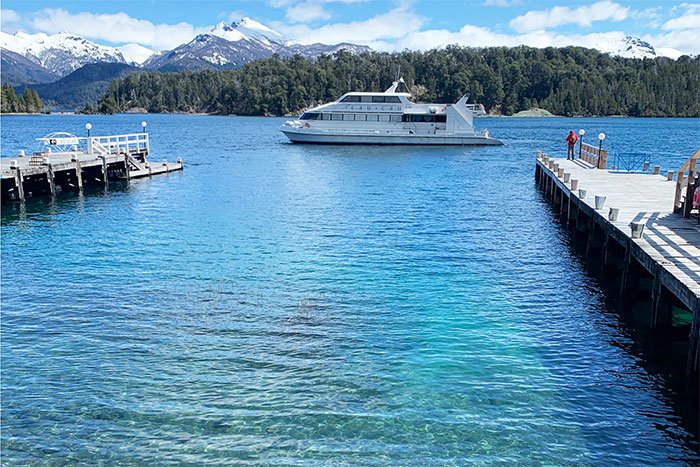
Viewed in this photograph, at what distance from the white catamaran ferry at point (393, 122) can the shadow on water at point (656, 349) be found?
171ft

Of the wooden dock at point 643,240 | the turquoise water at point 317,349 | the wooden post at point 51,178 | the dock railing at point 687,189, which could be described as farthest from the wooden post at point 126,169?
the dock railing at point 687,189

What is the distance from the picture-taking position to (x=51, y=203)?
33812mm

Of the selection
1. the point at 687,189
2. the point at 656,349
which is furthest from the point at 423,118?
the point at 656,349

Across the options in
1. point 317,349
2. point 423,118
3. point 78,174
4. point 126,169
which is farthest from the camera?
point 423,118

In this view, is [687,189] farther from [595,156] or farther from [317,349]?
[595,156]

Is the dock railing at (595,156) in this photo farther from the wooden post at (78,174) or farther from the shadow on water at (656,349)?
the wooden post at (78,174)

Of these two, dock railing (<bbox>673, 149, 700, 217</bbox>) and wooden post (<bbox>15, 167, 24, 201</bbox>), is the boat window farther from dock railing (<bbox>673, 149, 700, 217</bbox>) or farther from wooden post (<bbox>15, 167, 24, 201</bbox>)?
dock railing (<bbox>673, 149, 700, 217</bbox>)

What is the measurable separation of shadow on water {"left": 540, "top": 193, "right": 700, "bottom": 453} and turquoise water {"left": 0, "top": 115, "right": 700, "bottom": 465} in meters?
0.13

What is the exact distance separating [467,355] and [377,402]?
2.93m

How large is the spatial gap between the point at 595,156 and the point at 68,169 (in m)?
31.6

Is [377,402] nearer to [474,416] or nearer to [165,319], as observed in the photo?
[474,416]

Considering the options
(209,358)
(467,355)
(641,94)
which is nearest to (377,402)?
(467,355)

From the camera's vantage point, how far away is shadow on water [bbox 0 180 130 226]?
30250 mm

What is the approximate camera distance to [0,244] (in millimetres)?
24000
